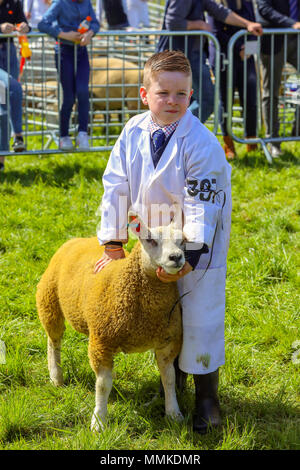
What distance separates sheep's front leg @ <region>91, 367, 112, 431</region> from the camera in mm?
3248

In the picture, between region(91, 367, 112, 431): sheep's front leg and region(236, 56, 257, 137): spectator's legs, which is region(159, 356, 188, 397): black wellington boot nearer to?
region(91, 367, 112, 431): sheep's front leg

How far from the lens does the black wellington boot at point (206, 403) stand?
3311 mm

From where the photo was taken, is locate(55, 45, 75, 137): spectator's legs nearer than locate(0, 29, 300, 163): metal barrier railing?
Yes

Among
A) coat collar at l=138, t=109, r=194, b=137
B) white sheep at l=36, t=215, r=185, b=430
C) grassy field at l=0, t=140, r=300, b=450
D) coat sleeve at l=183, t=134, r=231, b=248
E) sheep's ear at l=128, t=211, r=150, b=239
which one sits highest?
coat collar at l=138, t=109, r=194, b=137

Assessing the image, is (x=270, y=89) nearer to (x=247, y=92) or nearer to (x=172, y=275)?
(x=247, y=92)

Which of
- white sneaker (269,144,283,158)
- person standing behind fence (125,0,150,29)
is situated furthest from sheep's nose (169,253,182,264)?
person standing behind fence (125,0,150,29)

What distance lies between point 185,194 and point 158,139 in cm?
30

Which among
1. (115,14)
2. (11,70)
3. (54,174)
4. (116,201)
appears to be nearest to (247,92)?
(54,174)

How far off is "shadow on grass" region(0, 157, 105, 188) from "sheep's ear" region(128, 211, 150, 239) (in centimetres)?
386

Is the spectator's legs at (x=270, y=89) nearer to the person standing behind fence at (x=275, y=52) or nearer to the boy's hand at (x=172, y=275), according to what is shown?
the person standing behind fence at (x=275, y=52)

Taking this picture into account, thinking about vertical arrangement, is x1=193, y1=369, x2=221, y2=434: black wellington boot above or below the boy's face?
below

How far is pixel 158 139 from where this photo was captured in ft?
10.4

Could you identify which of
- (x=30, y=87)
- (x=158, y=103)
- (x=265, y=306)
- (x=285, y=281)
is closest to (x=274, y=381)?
(x=265, y=306)
